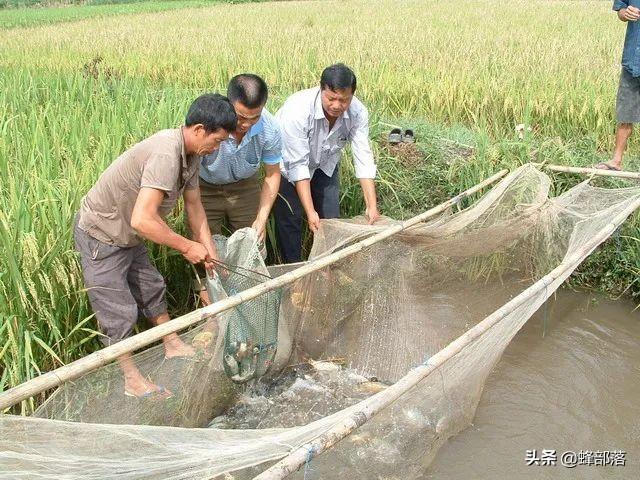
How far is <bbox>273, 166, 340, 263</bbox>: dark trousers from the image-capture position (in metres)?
3.05

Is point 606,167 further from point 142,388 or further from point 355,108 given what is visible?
point 142,388

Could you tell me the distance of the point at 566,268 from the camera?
93.8 inches

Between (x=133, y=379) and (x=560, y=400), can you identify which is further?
(x=560, y=400)

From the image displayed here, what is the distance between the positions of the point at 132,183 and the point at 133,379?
650 mm

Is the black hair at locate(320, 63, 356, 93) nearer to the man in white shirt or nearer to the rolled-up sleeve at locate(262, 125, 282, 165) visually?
the man in white shirt

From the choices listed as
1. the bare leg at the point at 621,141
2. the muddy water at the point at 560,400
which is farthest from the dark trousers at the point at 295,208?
the bare leg at the point at 621,141

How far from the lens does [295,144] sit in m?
2.82

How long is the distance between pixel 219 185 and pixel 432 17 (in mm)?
9209

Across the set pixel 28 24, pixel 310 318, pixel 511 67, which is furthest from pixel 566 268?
pixel 28 24

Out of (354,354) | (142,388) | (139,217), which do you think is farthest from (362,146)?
(142,388)

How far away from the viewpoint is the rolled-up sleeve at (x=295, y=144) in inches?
111

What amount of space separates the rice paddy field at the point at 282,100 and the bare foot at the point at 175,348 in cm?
38

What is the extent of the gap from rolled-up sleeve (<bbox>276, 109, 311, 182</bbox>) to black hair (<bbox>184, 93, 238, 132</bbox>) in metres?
0.87

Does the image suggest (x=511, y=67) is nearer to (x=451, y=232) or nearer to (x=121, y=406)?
(x=451, y=232)
